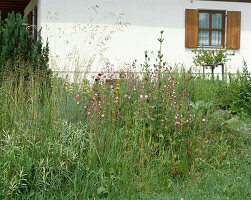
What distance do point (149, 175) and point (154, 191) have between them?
0.56 feet

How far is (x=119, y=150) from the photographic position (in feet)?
12.3

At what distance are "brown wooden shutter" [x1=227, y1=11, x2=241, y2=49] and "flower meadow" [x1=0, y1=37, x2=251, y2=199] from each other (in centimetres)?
787

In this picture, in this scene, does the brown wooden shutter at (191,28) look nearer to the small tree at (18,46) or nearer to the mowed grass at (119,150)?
the small tree at (18,46)

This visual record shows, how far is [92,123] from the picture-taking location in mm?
3678

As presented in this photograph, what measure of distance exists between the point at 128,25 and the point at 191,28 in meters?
2.09

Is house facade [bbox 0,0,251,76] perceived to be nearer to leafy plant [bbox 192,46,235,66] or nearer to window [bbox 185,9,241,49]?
window [bbox 185,9,241,49]

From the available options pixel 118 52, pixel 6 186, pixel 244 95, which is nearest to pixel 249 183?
pixel 6 186

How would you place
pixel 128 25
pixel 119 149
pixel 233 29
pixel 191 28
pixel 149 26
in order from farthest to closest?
pixel 233 29
pixel 191 28
pixel 149 26
pixel 128 25
pixel 119 149

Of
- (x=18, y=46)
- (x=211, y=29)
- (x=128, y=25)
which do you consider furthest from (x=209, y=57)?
(x=18, y=46)

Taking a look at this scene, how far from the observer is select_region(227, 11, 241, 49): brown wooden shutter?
39.3ft

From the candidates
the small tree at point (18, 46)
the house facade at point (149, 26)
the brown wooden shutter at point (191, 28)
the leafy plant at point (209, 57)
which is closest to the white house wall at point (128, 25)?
the house facade at point (149, 26)

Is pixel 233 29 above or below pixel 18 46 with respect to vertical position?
above

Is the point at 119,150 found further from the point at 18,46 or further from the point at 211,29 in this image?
the point at 211,29

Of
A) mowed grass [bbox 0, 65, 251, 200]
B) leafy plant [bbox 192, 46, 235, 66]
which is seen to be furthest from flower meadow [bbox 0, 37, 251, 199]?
leafy plant [bbox 192, 46, 235, 66]
